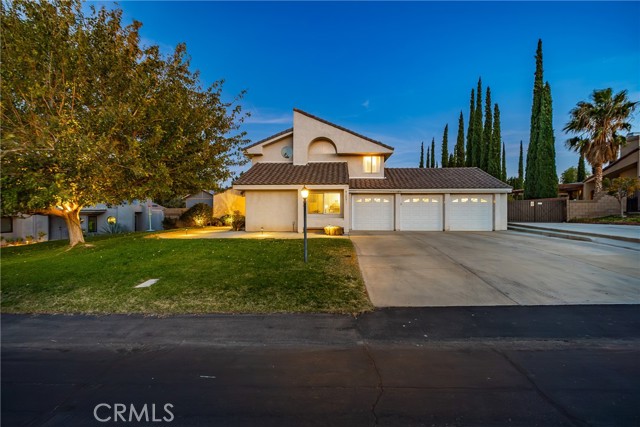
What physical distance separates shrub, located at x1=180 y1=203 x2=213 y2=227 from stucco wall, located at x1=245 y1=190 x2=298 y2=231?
7.08 meters

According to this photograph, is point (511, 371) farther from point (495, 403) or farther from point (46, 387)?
point (46, 387)

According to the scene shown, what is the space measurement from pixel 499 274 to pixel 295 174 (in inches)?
488

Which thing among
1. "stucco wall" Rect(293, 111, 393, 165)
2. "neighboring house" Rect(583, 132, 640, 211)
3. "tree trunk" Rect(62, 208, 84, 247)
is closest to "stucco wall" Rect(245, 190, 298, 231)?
"stucco wall" Rect(293, 111, 393, 165)

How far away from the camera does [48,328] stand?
192 inches

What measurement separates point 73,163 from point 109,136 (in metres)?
1.40

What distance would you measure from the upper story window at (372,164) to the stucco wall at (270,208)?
6005mm

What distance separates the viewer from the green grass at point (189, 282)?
577 centimetres

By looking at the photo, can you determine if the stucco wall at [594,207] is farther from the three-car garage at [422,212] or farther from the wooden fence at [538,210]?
the three-car garage at [422,212]

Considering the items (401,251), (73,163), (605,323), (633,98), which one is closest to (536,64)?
(633,98)

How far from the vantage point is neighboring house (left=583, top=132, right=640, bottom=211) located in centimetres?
2294

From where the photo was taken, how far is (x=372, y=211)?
720 inches

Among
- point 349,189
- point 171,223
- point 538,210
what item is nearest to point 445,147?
point 538,210

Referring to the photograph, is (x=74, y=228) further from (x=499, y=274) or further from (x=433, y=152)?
(x=433, y=152)

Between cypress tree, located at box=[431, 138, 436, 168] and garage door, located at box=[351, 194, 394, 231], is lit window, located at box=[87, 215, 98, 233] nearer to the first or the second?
garage door, located at box=[351, 194, 394, 231]
